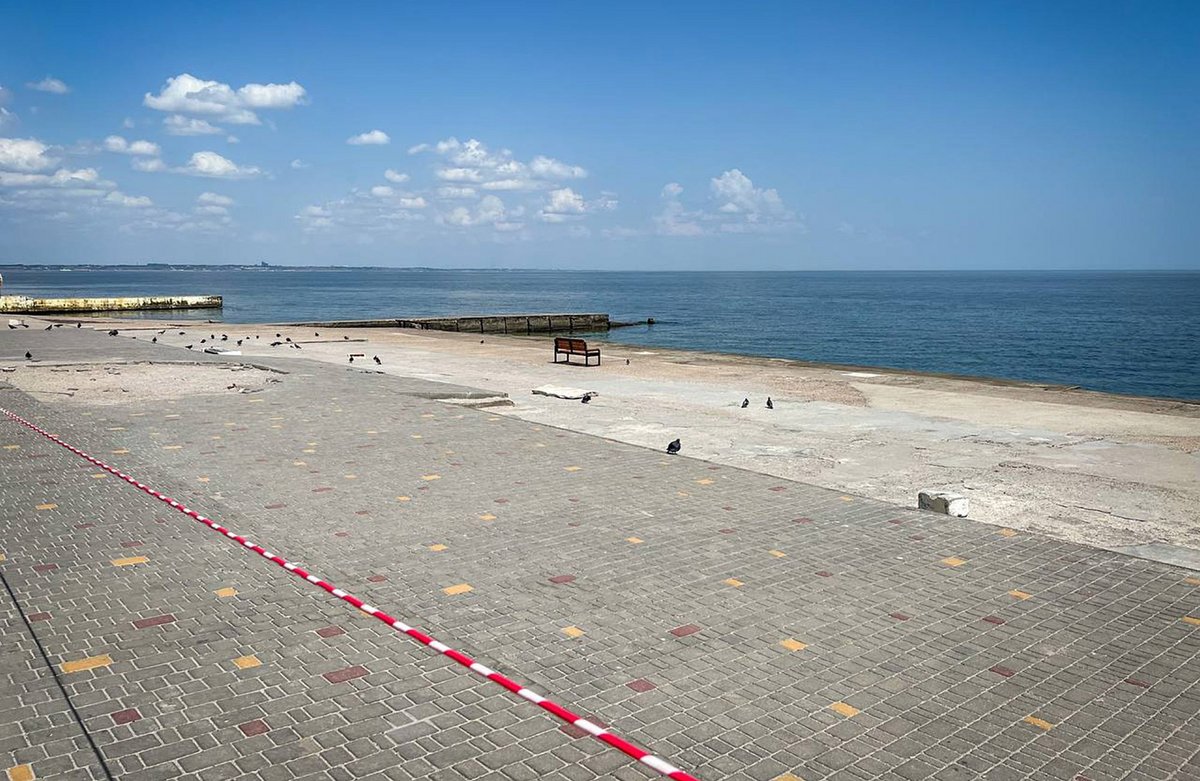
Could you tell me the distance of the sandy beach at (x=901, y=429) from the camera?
1107cm

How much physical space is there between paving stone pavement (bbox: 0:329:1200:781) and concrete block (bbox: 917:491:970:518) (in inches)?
12.5

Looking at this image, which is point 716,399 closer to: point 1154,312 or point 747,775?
point 747,775

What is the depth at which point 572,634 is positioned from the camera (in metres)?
6.44

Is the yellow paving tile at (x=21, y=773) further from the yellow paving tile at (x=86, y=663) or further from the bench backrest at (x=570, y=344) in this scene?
the bench backrest at (x=570, y=344)

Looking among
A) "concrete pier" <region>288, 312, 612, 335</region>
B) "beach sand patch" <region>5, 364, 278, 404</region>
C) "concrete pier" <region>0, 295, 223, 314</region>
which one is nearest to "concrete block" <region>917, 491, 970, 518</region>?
"beach sand patch" <region>5, 364, 278, 404</region>

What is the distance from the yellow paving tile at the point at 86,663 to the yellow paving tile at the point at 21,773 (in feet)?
3.78

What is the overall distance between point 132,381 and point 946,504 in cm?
1745

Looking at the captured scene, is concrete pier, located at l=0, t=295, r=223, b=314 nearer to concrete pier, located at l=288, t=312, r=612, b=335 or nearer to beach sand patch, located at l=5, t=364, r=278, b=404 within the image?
concrete pier, located at l=288, t=312, r=612, b=335

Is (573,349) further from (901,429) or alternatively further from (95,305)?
(95,305)

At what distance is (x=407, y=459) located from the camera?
12.4 meters

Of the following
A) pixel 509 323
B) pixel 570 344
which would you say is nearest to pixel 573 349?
pixel 570 344

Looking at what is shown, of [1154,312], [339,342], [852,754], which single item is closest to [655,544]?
[852,754]

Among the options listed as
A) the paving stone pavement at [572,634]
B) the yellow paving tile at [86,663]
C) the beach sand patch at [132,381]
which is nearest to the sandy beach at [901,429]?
the beach sand patch at [132,381]

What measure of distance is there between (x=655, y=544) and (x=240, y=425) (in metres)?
8.81
